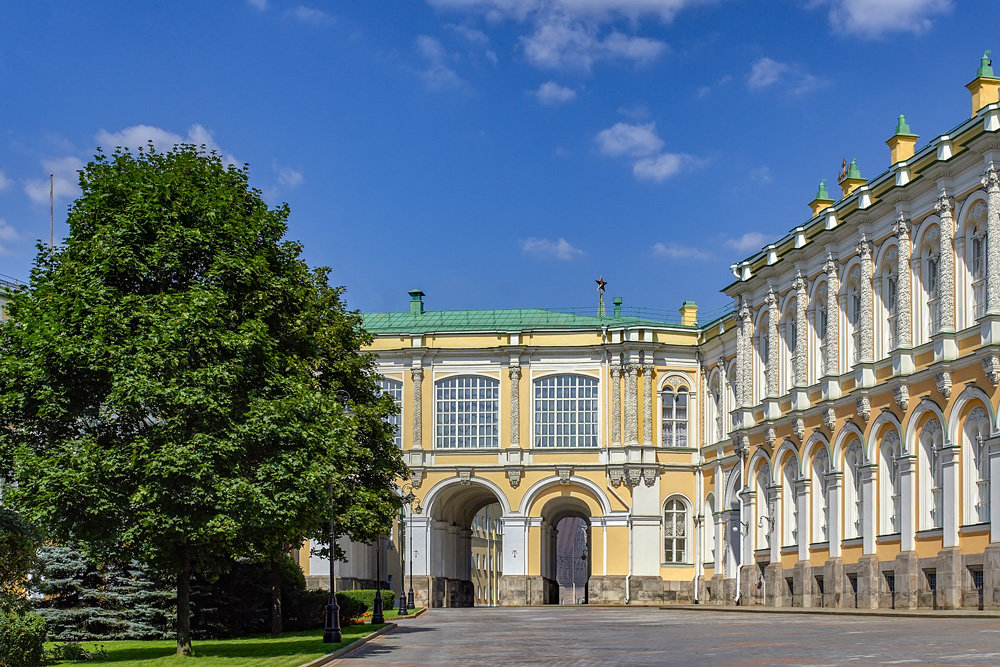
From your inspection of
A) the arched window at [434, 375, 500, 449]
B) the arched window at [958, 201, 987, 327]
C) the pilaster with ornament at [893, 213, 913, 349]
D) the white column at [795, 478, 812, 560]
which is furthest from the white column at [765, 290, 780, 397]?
the arched window at [434, 375, 500, 449]

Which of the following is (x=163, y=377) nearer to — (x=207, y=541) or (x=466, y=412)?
(x=207, y=541)

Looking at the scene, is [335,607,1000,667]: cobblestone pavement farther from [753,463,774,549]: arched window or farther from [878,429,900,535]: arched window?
[753,463,774,549]: arched window

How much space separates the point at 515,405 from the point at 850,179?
22821mm

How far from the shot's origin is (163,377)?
2803 cm

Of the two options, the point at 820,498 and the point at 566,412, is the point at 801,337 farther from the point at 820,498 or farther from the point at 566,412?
the point at 566,412

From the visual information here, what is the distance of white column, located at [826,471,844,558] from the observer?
4966 cm

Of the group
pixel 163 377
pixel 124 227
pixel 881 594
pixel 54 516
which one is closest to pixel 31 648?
pixel 54 516

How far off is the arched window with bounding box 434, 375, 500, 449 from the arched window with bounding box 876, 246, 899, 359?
2731 cm

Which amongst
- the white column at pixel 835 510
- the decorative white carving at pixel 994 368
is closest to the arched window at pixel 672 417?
the white column at pixel 835 510

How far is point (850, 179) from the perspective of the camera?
183 feet

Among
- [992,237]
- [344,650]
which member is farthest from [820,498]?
[344,650]

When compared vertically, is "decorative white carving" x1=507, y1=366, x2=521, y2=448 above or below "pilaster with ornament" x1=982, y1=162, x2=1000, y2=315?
below

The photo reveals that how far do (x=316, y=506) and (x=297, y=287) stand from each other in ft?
19.6

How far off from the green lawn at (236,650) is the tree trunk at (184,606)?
0.34 m
